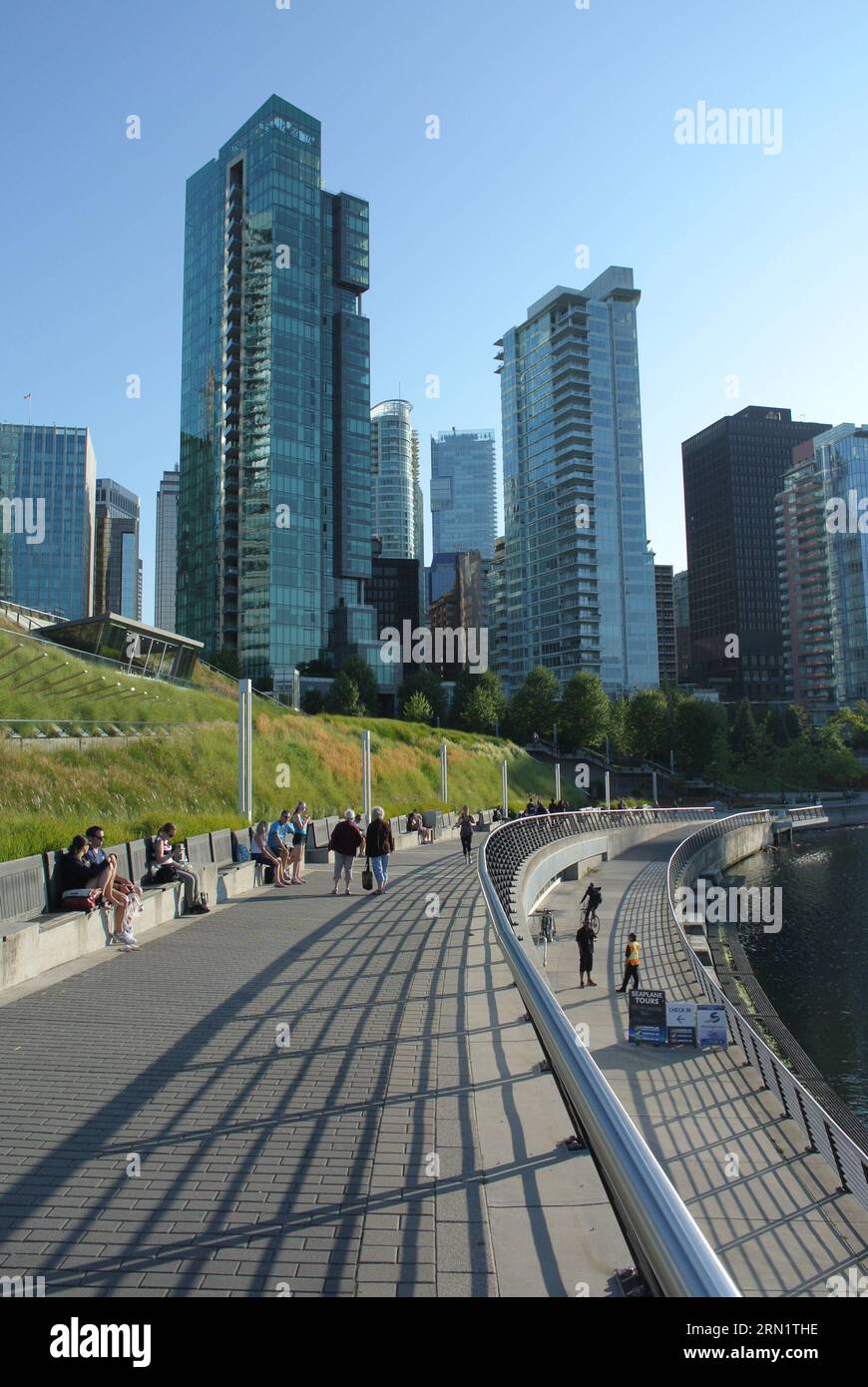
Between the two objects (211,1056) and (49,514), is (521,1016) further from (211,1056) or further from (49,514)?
(49,514)

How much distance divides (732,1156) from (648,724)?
86488 mm

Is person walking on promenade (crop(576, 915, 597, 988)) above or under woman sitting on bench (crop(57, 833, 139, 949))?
under

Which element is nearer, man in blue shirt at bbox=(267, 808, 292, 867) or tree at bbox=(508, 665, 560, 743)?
man in blue shirt at bbox=(267, 808, 292, 867)

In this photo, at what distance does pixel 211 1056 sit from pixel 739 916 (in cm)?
4170

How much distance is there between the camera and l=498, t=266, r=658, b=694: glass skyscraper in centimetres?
15338

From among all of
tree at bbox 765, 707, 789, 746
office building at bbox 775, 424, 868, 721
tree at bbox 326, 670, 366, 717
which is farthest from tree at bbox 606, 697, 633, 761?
office building at bbox 775, 424, 868, 721

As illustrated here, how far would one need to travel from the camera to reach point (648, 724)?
320 feet

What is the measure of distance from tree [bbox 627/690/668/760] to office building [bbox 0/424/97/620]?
5322 inches

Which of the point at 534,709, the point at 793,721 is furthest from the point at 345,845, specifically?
the point at 793,721

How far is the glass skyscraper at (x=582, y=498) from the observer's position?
15338 centimetres

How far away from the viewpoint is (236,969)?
9477mm

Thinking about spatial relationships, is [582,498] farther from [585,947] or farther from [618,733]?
[585,947]

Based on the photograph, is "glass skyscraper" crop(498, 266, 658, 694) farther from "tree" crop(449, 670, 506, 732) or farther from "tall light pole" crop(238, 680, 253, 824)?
"tall light pole" crop(238, 680, 253, 824)

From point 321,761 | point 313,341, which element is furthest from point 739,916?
point 313,341
